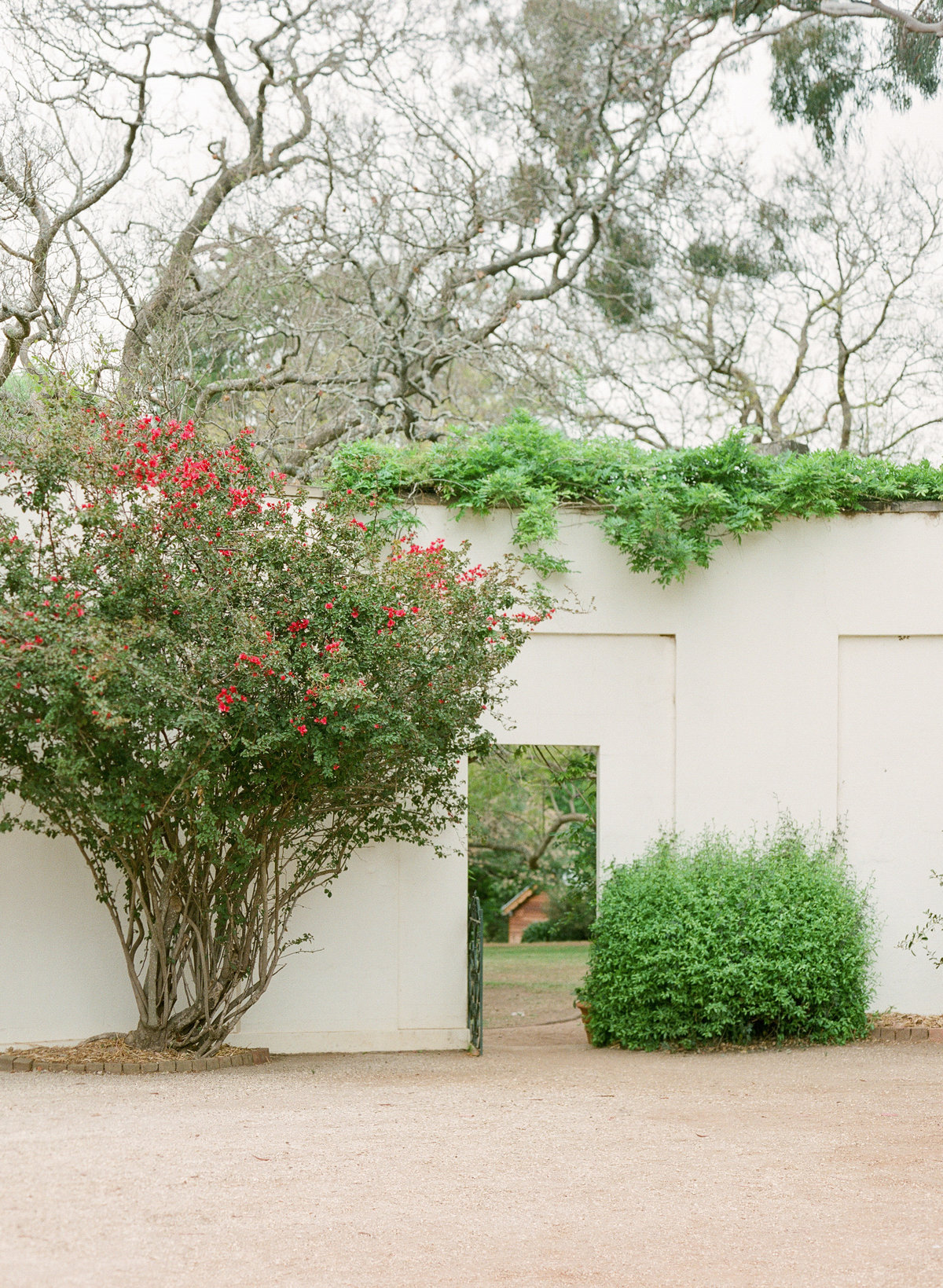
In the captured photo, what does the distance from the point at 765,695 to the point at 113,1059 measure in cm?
545

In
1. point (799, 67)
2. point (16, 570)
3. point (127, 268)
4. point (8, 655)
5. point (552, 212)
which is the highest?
point (799, 67)

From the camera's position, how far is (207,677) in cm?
699

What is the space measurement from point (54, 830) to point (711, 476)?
5.46 meters

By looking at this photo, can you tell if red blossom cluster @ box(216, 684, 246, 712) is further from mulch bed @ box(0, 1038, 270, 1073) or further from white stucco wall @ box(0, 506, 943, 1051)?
white stucco wall @ box(0, 506, 943, 1051)

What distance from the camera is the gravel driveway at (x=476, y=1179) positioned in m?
4.17

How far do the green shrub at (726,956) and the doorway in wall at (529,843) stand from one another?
4.29 meters

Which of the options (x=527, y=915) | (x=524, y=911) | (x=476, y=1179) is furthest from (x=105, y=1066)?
(x=527, y=915)

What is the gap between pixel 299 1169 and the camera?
5.29 metres

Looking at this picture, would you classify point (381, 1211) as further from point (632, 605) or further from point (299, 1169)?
point (632, 605)

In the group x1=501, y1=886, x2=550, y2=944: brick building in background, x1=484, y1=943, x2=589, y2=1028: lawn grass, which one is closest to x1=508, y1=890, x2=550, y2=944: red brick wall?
x1=501, y1=886, x2=550, y2=944: brick building in background

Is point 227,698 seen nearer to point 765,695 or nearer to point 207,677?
point 207,677

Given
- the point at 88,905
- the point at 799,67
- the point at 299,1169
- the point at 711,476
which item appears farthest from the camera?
the point at 799,67

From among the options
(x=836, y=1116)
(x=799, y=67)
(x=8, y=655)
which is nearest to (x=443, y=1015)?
(x=836, y=1116)

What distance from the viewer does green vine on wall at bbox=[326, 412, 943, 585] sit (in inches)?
367
